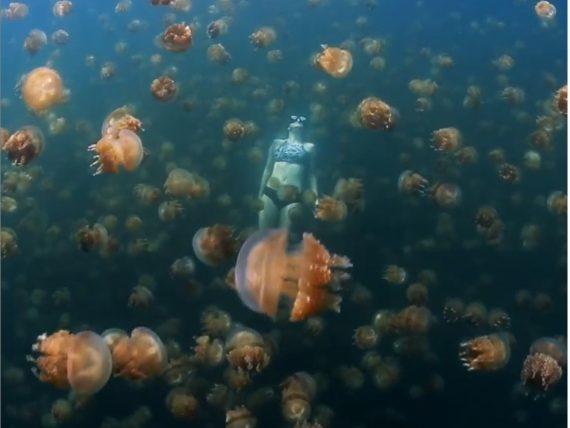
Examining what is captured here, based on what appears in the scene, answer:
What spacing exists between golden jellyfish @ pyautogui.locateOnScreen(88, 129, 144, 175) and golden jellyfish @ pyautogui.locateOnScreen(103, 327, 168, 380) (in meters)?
1.78

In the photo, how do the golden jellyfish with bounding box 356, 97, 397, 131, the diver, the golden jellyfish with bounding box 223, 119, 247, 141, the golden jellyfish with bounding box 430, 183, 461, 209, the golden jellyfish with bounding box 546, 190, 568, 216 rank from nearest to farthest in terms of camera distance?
the golden jellyfish with bounding box 356, 97, 397, 131
the golden jellyfish with bounding box 546, 190, 568, 216
the golden jellyfish with bounding box 430, 183, 461, 209
the golden jellyfish with bounding box 223, 119, 247, 141
the diver

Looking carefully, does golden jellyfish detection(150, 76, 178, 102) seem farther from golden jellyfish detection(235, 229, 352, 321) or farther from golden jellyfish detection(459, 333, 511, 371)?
golden jellyfish detection(459, 333, 511, 371)

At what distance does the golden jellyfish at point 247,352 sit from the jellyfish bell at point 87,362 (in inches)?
44.2

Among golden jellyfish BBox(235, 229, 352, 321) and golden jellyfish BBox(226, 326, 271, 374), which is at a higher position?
golden jellyfish BBox(235, 229, 352, 321)

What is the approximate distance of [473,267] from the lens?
29.5 ft

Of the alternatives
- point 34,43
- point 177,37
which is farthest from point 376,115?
point 34,43

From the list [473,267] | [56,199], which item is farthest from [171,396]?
[56,199]

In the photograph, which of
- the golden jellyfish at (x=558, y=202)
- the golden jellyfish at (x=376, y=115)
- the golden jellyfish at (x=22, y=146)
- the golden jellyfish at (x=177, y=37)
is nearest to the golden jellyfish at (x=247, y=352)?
the golden jellyfish at (x=22, y=146)

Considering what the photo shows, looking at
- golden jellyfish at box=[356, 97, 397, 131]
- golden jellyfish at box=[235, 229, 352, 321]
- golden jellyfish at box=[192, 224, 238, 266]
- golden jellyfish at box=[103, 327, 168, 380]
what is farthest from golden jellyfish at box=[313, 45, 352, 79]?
golden jellyfish at box=[103, 327, 168, 380]

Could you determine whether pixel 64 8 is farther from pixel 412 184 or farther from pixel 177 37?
pixel 412 184

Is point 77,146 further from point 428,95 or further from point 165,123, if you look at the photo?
point 428,95

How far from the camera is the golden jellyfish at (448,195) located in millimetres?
7816

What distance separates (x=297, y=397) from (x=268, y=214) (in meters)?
3.45

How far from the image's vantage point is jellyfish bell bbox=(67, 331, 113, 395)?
4430 millimetres
